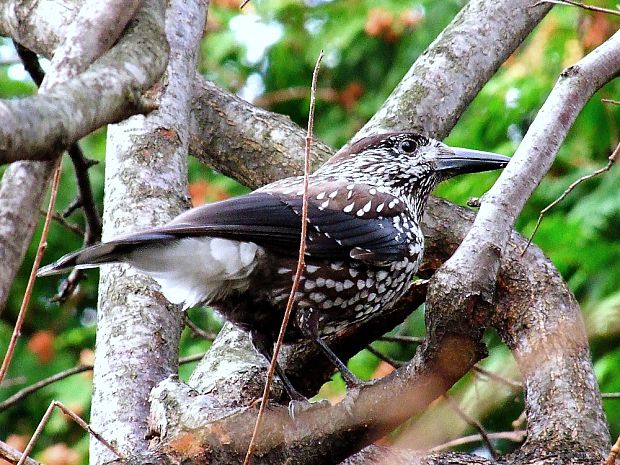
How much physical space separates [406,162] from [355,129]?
3.27 m

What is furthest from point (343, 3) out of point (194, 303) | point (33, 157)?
point (33, 157)

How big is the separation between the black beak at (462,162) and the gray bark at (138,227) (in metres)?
1.06

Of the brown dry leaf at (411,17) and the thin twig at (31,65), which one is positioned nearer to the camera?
the thin twig at (31,65)

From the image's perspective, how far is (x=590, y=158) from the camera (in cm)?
548

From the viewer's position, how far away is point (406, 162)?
400cm

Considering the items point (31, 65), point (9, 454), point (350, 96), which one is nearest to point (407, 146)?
point (31, 65)

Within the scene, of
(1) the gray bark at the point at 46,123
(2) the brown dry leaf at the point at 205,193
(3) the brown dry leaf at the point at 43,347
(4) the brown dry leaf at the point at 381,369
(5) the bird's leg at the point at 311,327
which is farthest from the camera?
(3) the brown dry leaf at the point at 43,347

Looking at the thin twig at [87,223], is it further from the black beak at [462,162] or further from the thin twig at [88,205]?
the black beak at [462,162]

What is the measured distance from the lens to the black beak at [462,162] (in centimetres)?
397

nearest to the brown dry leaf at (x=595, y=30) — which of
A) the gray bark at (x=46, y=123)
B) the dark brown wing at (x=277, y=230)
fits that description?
the dark brown wing at (x=277, y=230)

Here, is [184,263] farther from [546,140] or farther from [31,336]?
[31,336]

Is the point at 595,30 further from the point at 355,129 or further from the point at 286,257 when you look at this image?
the point at 286,257

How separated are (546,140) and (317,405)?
3.36 feet

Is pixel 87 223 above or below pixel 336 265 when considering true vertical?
below
